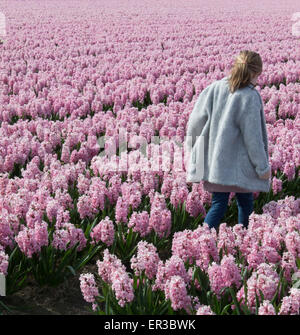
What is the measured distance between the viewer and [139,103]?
9977 millimetres

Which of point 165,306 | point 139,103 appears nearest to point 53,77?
point 139,103

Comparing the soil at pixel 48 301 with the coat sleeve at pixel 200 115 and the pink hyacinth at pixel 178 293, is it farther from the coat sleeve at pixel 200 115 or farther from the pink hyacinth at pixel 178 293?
the coat sleeve at pixel 200 115

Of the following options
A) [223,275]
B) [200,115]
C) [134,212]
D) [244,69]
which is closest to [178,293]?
[223,275]

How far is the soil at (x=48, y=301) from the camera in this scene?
3951mm

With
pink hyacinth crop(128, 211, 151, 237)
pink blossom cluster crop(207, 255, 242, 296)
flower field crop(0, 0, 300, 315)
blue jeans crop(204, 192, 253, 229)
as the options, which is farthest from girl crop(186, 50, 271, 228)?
pink blossom cluster crop(207, 255, 242, 296)

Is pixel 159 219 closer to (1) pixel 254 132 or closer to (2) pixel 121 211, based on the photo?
(2) pixel 121 211

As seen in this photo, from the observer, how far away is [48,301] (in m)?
4.09

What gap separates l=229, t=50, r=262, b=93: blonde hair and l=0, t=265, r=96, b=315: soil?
2.28m

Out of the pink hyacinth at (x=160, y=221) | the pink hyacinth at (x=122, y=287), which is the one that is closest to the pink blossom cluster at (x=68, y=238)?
the pink hyacinth at (x=160, y=221)

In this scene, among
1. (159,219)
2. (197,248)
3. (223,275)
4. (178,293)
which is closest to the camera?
(178,293)

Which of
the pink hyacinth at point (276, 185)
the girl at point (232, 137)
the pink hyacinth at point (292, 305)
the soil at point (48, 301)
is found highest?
the girl at point (232, 137)

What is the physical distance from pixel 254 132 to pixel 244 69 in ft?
1.82

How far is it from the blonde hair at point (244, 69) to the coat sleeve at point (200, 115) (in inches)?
10.5

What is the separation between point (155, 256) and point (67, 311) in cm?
101
